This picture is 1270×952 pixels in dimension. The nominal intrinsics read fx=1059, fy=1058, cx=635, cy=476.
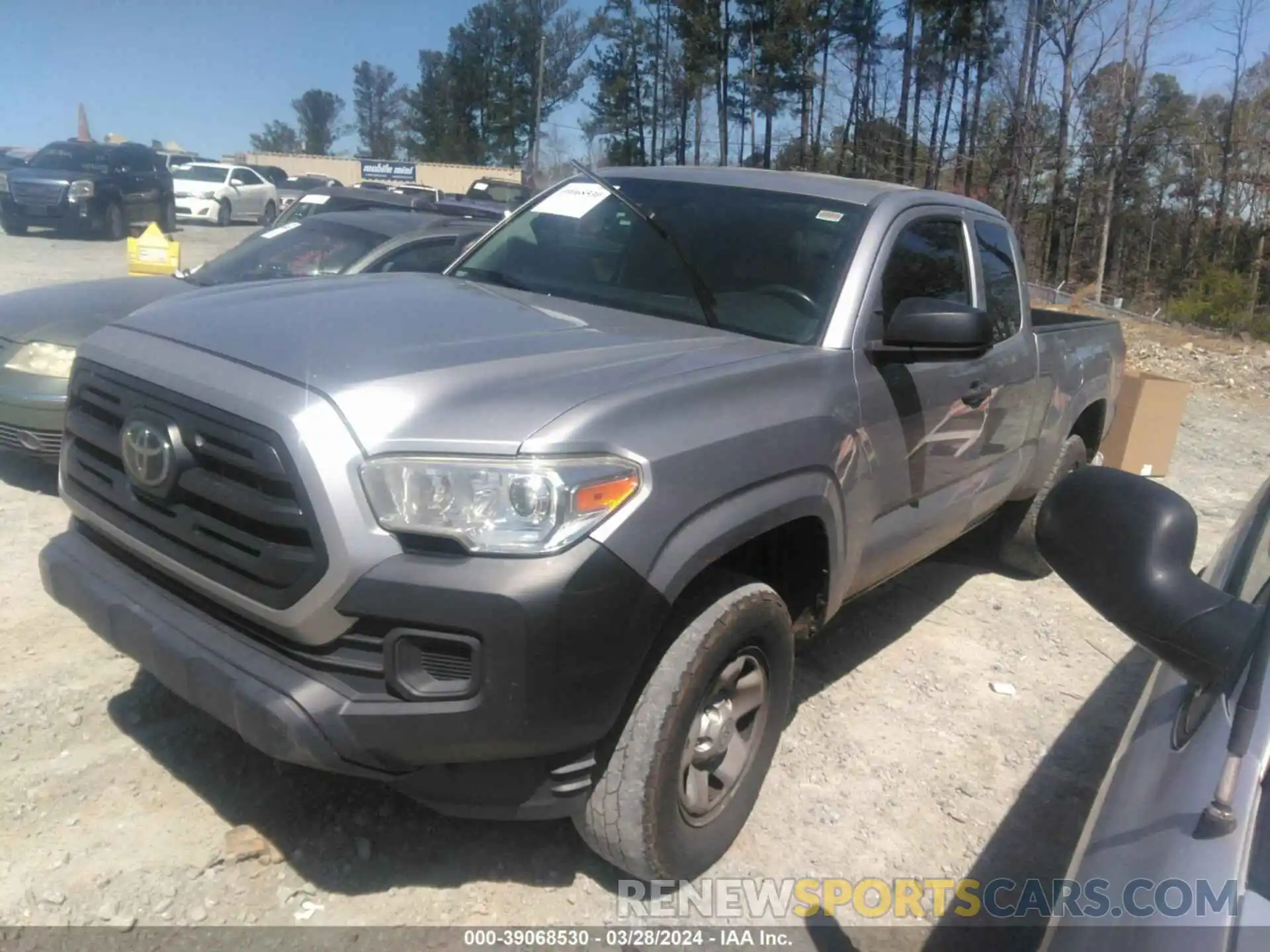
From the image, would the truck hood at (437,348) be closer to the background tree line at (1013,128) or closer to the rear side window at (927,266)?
the rear side window at (927,266)

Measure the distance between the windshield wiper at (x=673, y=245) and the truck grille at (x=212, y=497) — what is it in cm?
158

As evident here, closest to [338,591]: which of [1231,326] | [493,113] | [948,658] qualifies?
[948,658]

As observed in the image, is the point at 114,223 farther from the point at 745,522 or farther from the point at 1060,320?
the point at 745,522

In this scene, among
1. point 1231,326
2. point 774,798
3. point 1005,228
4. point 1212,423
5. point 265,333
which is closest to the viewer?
point 265,333

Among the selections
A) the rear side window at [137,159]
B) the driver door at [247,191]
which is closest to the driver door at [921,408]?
the rear side window at [137,159]

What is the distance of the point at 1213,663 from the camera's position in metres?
1.51

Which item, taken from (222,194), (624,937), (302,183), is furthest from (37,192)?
(624,937)

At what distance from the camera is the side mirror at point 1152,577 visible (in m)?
1.53

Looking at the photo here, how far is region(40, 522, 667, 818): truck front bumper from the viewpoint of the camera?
7.29 feet

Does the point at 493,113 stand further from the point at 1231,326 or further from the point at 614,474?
the point at 614,474

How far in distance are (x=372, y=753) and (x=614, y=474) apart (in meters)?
0.81

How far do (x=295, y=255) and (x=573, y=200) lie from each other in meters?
2.76

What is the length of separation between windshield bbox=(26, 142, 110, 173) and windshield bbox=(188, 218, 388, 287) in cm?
1770

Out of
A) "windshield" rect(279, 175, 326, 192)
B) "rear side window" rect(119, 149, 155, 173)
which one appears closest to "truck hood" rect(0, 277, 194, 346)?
"rear side window" rect(119, 149, 155, 173)
